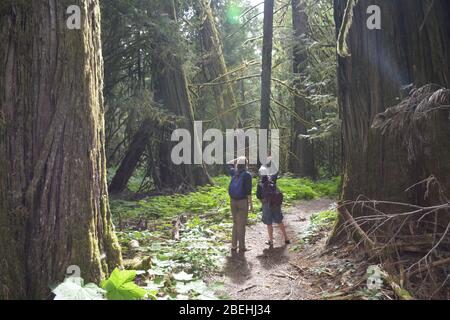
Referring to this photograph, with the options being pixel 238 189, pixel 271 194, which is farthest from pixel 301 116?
pixel 238 189

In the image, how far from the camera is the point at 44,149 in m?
4.22

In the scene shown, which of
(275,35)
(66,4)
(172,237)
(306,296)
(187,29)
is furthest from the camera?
(275,35)

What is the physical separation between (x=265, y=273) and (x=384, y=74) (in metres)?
3.39

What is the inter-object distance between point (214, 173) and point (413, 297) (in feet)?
50.8

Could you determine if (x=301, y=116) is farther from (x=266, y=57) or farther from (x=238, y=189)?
(x=238, y=189)

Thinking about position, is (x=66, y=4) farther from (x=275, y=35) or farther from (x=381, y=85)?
(x=275, y=35)

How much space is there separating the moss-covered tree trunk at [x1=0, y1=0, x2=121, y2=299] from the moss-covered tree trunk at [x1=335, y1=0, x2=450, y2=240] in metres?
3.89

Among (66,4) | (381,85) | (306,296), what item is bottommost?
(306,296)

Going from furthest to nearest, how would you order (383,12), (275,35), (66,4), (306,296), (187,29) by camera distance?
(275,35) < (187,29) < (383,12) < (306,296) < (66,4)

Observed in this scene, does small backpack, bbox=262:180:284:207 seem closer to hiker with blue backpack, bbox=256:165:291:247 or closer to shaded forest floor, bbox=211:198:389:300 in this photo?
hiker with blue backpack, bbox=256:165:291:247

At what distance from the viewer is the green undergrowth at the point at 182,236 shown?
5.04 m

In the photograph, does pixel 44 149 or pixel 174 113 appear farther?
pixel 174 113

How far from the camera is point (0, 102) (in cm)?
418

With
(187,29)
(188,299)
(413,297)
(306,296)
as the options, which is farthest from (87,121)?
(187,29)
